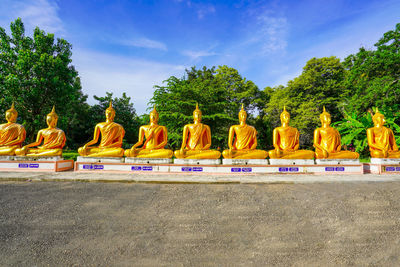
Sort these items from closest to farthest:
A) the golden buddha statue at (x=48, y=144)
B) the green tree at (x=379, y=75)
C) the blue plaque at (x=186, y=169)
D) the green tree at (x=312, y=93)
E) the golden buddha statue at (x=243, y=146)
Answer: the blue plaque at (x=186, y=169) < the golden buddha statue at (x=243, y=146) < the golden buddha statue at (x=48, y=144) < the green tree at (x=379, y=75) < the green tree at (x=312, y=93)

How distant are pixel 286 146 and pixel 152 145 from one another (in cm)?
606

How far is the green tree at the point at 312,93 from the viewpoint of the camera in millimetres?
21297

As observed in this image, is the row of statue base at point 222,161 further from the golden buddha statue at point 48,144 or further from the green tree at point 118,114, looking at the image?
the green tree at point 118,114

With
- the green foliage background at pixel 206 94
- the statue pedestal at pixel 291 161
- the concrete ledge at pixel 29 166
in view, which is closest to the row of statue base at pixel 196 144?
the statue pedestal at pixel 291 161

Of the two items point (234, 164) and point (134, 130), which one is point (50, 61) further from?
point (234, 164)

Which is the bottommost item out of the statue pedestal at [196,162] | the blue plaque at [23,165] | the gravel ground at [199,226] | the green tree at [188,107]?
the gravel ground at [199,226]

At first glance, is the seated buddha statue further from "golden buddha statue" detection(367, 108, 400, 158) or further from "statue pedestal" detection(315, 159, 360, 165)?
"golden buddha statue" detection(367, 108, 400, 158)

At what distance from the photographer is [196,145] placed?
9.50m

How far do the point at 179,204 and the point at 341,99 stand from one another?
22.2 meters

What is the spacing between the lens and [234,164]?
890 cm

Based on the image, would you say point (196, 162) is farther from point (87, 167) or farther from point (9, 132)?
point (9, 132)

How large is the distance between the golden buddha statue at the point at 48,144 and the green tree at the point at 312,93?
19.2 meters

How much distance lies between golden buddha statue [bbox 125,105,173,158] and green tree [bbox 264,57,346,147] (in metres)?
15.5

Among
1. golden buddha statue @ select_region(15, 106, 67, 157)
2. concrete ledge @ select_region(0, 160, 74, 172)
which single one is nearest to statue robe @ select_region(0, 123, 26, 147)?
golden buddha statue @ select_region(15, 106, 67, 157)
